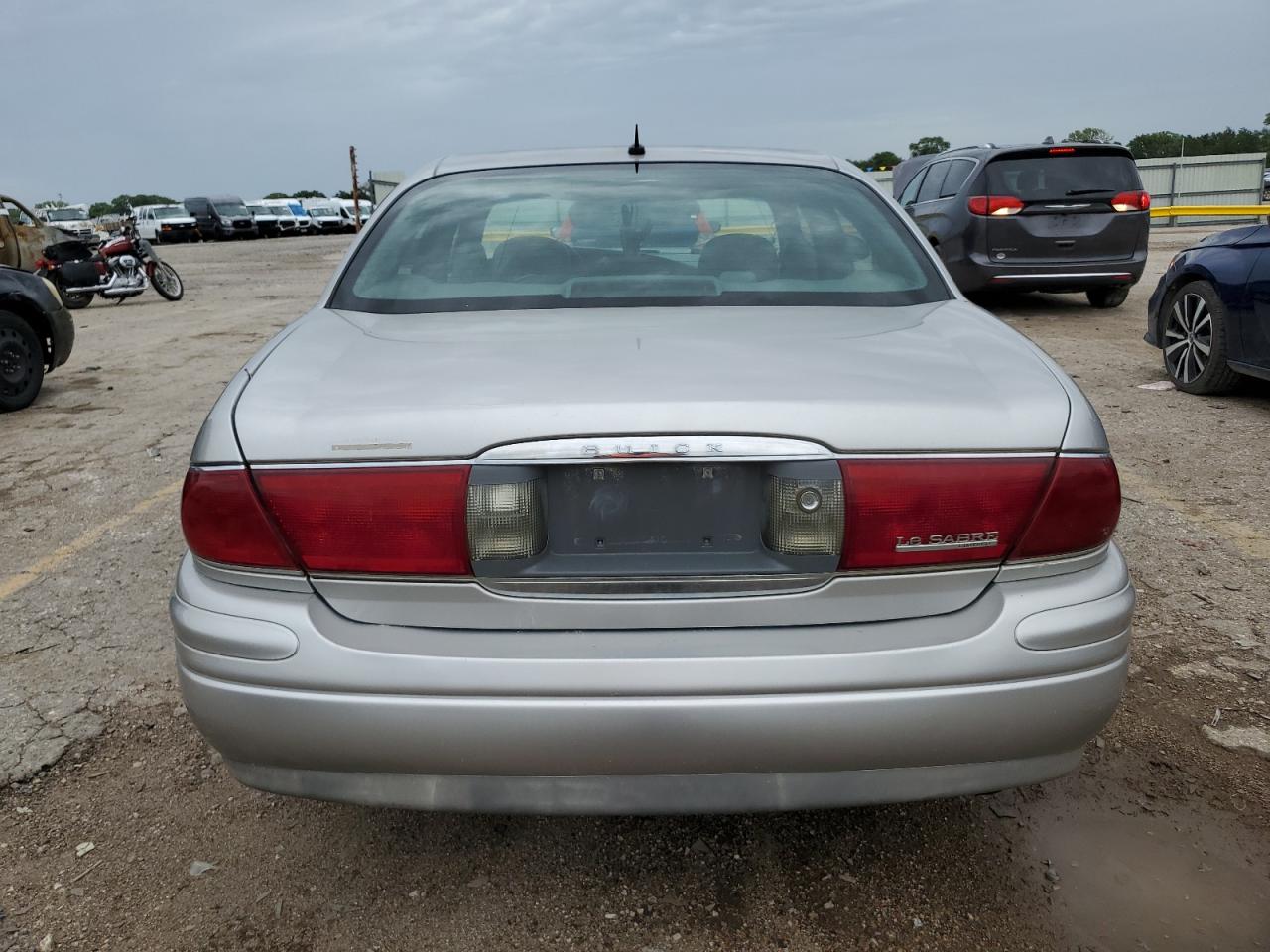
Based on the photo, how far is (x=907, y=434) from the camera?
1.81 meters

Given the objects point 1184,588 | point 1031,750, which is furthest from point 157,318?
point 1031,750

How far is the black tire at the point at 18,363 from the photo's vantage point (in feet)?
25.2

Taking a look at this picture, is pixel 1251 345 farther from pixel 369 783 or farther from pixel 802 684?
pixel 369 783

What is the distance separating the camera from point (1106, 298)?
11305 millimetres

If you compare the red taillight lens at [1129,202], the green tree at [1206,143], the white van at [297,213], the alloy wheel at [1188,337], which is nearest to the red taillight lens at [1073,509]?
the alloy wheel at [1188,337]

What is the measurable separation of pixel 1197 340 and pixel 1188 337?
10 cm

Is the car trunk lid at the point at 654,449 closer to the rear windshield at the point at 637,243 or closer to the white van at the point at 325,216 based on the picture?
the rear windshield at the point at 637,243

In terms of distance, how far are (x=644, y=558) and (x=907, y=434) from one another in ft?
1.65

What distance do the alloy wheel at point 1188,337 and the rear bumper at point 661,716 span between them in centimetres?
575

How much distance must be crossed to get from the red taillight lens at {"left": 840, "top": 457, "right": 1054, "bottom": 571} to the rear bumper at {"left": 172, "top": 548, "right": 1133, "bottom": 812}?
0.38 feet

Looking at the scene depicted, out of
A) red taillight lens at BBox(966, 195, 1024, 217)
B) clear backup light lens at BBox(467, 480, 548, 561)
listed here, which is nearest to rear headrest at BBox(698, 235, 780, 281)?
clear backup light lens at BBox(467, 480, 548, 561)

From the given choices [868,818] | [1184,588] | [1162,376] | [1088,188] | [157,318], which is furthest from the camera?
[157,318]

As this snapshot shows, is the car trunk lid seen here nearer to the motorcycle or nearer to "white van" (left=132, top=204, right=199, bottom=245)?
the motorcycle

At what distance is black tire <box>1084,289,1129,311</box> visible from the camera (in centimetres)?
1121
